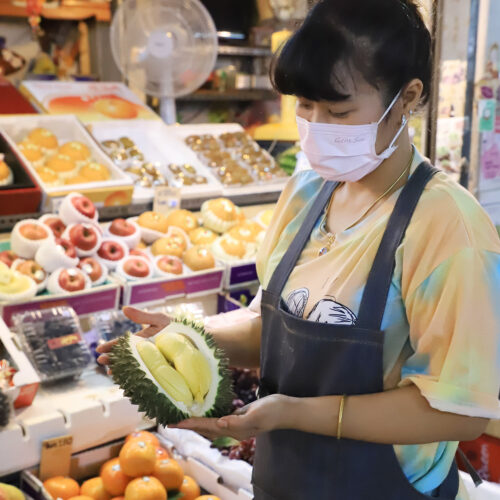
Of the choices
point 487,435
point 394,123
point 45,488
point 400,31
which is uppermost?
point 400,31

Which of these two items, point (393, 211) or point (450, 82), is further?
point (450, 82)

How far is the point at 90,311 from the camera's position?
9.12 ft

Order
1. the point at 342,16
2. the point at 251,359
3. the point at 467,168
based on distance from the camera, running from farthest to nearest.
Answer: the point at 467,168
the point at 251,359
the point at 342,16

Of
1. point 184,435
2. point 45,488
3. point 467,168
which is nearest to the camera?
point 45,488

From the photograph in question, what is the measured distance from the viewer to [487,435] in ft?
8.27

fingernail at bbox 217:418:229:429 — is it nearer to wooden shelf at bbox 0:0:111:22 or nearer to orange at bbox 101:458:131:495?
orange at bbox 101:458:131:495

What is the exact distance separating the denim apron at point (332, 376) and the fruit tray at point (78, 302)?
155cm

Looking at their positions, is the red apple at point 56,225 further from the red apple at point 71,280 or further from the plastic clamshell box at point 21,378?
the plastic clamshell box at point 21,378

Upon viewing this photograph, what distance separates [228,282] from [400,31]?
2176 mm

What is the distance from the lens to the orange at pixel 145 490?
2.00m

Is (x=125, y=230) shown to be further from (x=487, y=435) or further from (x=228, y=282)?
(x=487, y=435)

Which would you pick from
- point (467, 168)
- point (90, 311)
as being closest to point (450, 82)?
point (467, 168)

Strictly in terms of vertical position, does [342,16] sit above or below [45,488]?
above

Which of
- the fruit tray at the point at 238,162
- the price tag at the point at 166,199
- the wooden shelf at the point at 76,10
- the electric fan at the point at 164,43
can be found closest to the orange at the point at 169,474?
Answer: the price tag at the point at 166,199
